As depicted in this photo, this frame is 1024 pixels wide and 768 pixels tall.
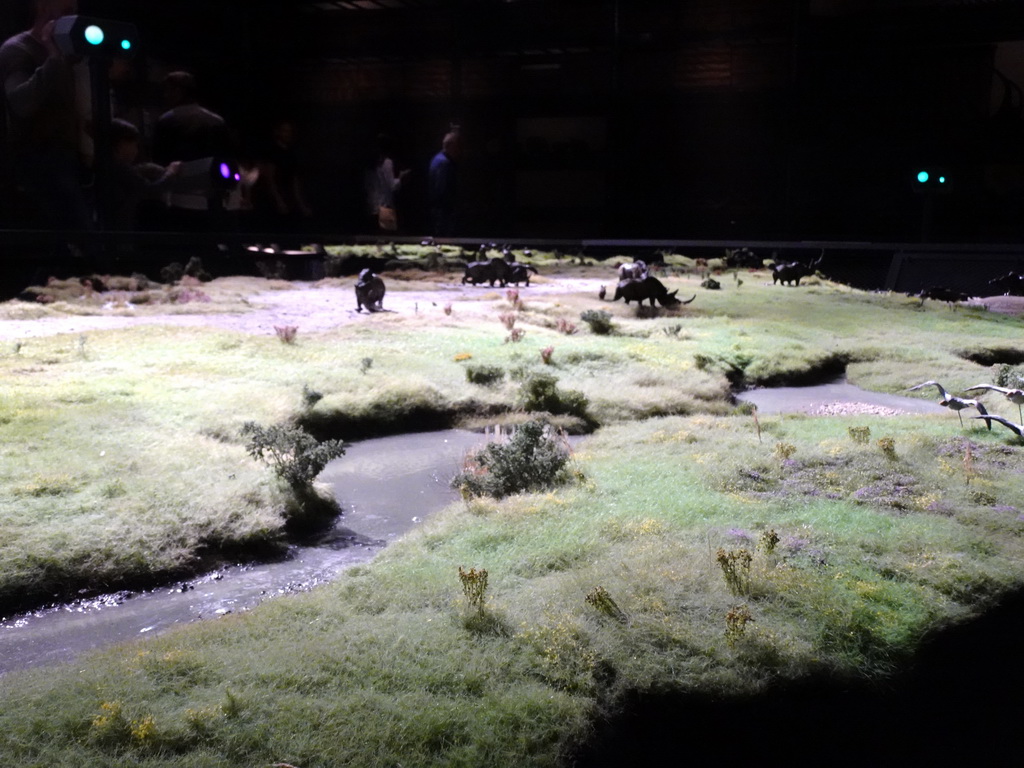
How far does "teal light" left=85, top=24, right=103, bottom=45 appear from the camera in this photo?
9.18 meters

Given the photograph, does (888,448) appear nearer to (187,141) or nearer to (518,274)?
(518,274)

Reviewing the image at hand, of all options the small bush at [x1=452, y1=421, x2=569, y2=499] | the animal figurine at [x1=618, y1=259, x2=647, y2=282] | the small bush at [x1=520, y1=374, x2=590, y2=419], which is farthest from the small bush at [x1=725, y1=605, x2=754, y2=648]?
Answer: the animal figurine at [x1=618, y1=259, x2=647, y2=282]

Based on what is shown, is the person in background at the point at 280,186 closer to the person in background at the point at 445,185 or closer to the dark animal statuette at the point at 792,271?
the person in background at the point at 445,185

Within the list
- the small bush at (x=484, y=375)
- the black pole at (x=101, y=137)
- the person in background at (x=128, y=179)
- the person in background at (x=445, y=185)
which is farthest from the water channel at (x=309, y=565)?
the person in background at (x=445, y=185)

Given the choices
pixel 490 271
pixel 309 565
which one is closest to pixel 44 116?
pixel 490 271

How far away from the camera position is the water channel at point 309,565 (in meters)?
3.25

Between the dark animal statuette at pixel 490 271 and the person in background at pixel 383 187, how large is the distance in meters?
1.29

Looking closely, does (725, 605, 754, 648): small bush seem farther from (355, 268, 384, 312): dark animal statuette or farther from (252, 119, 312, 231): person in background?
(252, 119, 312, 231): person in background

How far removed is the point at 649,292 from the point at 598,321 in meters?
1.51

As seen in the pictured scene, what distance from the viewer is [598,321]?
9.19 m

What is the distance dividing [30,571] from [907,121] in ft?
30.3

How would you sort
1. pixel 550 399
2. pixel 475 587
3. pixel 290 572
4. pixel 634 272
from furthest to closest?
1. pixel 634 272
2. pixel 550 399
3. pixel 290 572
4. pixel 475 587

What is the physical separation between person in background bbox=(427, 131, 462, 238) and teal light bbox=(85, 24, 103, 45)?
4266mm

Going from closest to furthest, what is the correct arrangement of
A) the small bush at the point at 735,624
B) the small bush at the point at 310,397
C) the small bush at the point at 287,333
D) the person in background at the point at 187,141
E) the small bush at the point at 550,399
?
the small bush at the point at 735,624 → the small bush at the point at 310,397 → the small bush at the point at 550,399 → the small bush at the point at 287,333 → the person in background at the point at 187,141
